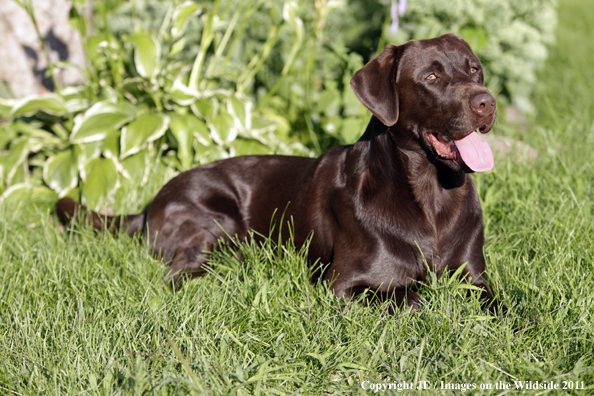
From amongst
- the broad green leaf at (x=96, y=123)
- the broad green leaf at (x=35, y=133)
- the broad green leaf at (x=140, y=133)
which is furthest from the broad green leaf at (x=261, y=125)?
the broad green leaf at (x=35, y=133)

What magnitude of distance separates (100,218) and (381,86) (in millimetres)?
1809

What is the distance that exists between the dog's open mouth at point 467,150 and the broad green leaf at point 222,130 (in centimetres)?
199

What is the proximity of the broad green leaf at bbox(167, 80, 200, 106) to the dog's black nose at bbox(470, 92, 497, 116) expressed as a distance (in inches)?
91.0

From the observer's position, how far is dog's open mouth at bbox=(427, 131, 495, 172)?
2428 millimetres

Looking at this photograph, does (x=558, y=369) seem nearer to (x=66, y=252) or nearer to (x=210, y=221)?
(x=210, y=221)

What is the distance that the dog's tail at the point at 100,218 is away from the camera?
3.32 m

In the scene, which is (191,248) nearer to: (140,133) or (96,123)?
(140,133)

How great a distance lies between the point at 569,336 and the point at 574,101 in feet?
13.8

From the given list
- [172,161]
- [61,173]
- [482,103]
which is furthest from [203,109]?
[482,103]

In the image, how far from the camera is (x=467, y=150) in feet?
8.07

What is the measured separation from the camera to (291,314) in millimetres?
2398

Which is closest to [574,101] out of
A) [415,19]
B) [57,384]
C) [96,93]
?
[415,19]

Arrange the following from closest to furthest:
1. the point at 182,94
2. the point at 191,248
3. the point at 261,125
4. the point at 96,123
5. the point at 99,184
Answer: the point at 191,248 < the point at 99,184 < the point at 96,123 < the point at 182,94 < the point at 261,125

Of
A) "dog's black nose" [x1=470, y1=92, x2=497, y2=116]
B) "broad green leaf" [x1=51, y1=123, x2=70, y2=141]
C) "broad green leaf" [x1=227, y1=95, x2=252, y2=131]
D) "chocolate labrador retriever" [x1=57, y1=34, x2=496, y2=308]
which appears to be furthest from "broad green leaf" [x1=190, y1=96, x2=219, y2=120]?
"dog's black nose" [x1=470, y1=92, x2=497, y2=116]
